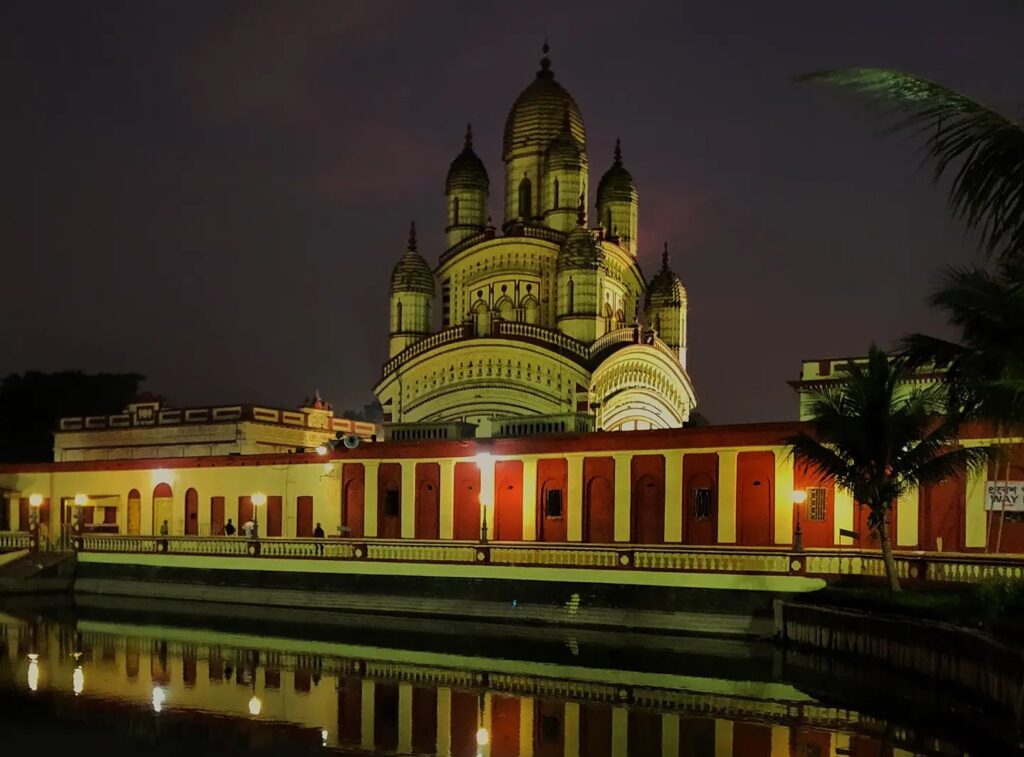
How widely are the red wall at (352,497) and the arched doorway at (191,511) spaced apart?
6551mm

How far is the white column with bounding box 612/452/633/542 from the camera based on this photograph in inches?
1147

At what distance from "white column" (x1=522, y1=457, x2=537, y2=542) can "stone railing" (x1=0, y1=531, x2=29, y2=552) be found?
1672cm

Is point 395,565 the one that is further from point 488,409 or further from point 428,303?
point 428,303

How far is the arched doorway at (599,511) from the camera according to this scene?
96.9 ft

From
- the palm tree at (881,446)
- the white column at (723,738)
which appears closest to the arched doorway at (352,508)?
the palm tree at (881,446)

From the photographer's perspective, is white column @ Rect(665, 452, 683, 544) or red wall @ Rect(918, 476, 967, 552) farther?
white column @ Rect(665, 452, 683, 544)

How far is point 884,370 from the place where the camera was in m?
21.5

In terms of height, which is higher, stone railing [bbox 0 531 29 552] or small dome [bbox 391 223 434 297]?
small dome [bbox 391 223 434 297]

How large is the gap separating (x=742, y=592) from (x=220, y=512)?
1951cm

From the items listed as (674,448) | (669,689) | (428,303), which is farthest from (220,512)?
(669,689)

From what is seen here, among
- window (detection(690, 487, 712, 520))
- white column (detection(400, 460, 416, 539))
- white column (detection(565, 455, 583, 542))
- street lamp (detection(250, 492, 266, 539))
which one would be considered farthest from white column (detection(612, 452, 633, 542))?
street lamp (detection(250, 492, 266, 539))

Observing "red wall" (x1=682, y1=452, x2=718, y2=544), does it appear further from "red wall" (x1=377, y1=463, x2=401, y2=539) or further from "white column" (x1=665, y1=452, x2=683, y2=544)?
"red wall" (x1=377, y1=463, x2=401, y2=539)

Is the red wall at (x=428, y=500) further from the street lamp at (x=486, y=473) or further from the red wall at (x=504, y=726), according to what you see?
the red wall at (x=504, y=726)

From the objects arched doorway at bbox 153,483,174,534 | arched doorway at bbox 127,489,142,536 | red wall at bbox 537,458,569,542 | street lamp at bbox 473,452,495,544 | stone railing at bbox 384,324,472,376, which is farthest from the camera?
stone railing at bbox 384,324,472,376
